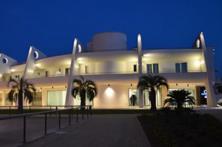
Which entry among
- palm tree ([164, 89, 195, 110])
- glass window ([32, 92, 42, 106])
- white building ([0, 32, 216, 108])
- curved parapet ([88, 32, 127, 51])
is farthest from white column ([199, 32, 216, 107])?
glass window ([32, 92, 42, 106])

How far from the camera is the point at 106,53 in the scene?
3606 cm

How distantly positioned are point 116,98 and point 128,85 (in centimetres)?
236

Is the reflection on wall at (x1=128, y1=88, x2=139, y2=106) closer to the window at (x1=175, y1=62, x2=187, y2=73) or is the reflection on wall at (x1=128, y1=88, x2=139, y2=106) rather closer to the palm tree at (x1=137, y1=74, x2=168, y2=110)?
the window at (x1=175, y1=62, x2=187, y2=73)

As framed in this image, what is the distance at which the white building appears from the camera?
34375mm

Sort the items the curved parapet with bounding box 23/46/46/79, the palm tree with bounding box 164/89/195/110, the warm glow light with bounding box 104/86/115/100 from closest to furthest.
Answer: the palm tree with bounding box 164/89/195/110 → the warm glow light with bounding box 104/86/115/100 → the curved parapet with bounding box 23/46/46/79

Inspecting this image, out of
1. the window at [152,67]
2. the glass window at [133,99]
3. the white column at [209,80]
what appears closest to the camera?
the white column at [209,80]

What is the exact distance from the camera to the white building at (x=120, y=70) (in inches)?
1353

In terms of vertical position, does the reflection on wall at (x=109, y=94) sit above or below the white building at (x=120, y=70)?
below

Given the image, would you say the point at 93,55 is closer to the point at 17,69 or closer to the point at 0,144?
the point at 17,69

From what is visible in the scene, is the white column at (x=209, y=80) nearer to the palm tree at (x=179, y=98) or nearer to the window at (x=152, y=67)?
the window at (x=152, y=67)

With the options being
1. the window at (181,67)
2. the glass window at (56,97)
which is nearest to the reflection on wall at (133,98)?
the window at (181,67)

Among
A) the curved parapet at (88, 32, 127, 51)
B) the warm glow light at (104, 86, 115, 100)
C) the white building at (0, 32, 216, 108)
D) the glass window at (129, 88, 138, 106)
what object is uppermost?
the curved parapet at (88, 32, 127, 51)

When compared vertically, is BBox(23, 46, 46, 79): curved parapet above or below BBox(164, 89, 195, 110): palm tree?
above

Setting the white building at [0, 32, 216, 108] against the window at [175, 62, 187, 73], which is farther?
the window at [175, 62, 187, 73]
